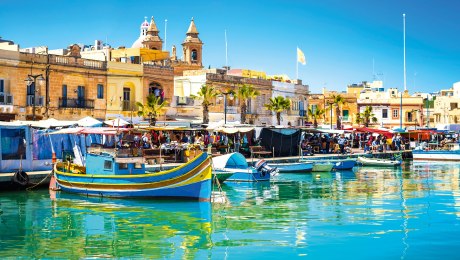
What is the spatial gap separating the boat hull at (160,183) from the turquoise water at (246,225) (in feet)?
1.54

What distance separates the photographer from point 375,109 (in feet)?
268

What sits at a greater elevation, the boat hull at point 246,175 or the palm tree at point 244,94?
the palm tree at point 244,94

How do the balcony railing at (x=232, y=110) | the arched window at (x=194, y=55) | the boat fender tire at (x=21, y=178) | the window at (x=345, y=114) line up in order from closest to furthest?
the boat fender tire at (x=21, y=178)
the balcony railing at (x=232, y=110)
the arched window at (x=194, y=55)
the window at (x=345, y=114)

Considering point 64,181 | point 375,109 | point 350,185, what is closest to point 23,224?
point 64,181

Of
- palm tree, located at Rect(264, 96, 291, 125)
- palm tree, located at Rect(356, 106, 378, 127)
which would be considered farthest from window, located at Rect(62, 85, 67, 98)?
palm tree, located at Rect(356, 106, 378, 127)

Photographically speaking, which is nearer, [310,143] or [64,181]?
[64,181]

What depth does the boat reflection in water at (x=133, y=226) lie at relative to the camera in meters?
17.2

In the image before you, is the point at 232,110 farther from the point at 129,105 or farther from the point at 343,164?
the point at 343,164

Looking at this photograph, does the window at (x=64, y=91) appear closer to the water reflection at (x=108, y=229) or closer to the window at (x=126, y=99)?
the window at (x=126, y=99)

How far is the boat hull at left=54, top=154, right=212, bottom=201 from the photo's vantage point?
25.1 meters

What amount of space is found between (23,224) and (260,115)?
41.8m

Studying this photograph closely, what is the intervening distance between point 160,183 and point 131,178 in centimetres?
132

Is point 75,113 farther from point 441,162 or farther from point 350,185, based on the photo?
point 441,162

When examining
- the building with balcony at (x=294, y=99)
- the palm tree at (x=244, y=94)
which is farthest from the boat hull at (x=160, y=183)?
the building with balcony at (x=294, y=99)
